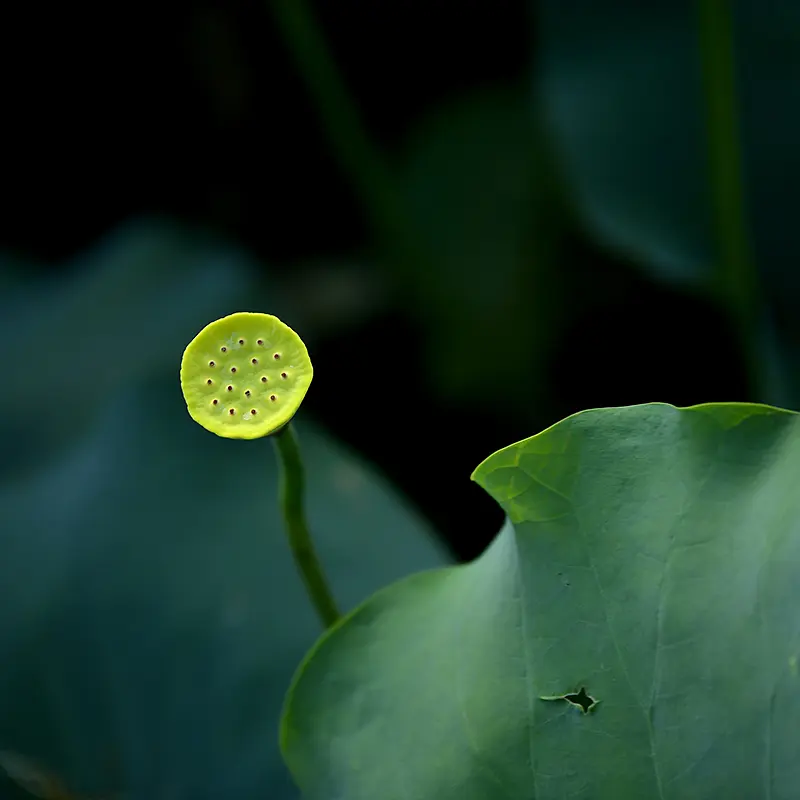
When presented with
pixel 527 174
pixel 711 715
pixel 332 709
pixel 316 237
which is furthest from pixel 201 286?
pixel 711 715

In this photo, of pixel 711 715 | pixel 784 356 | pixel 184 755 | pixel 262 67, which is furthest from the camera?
pixel 262 67

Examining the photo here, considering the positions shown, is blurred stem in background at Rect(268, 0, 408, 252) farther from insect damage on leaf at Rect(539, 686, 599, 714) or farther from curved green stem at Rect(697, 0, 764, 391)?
insect damage on leaf at Rect(539, 686, 599, 714)

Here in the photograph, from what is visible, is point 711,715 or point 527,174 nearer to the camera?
point 711,715

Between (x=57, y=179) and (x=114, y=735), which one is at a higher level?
(x=57, y=179)

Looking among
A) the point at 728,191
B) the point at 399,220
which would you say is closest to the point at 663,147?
the point at 728,191

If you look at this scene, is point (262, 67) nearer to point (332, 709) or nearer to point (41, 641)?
point (41, 641)

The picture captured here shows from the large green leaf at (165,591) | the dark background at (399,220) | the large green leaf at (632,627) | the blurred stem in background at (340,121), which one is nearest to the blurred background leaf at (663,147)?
the dark background at (399,220)

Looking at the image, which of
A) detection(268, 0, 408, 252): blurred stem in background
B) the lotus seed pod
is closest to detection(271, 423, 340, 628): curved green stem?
the lotus seed pod

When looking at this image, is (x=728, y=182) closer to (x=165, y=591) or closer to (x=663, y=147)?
(x=663, y=147)
